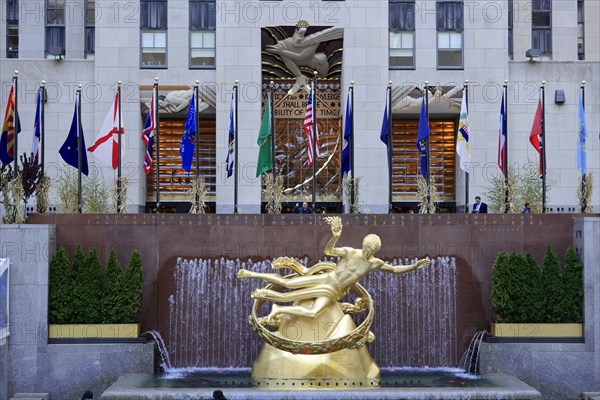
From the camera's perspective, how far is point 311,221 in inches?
1073

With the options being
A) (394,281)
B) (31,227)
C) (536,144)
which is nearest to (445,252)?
(394,281)

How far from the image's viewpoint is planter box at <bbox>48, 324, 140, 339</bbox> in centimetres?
2584

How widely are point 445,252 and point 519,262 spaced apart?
1.90m

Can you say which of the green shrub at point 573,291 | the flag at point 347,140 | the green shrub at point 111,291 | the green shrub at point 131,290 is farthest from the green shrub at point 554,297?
the green shrub at point 111,291

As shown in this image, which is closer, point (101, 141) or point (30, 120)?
point (101, 141)

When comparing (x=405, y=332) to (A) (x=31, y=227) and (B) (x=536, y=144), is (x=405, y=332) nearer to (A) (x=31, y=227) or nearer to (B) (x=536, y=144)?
(B) (x=536, y=144)

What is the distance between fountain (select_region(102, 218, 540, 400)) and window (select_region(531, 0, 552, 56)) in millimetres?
24239

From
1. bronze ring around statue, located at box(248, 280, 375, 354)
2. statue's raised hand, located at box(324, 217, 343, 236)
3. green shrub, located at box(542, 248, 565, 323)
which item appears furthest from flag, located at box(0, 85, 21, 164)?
green shrub, located at box(542, 248, 565, 323)

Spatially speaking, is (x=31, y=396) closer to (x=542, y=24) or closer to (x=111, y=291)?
(x=111, y=291)

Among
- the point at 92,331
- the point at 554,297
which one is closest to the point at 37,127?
the point at 92,331

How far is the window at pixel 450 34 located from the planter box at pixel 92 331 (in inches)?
788

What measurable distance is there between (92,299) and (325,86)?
18848mm

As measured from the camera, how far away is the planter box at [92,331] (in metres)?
25.8

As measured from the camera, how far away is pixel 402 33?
41.8m
